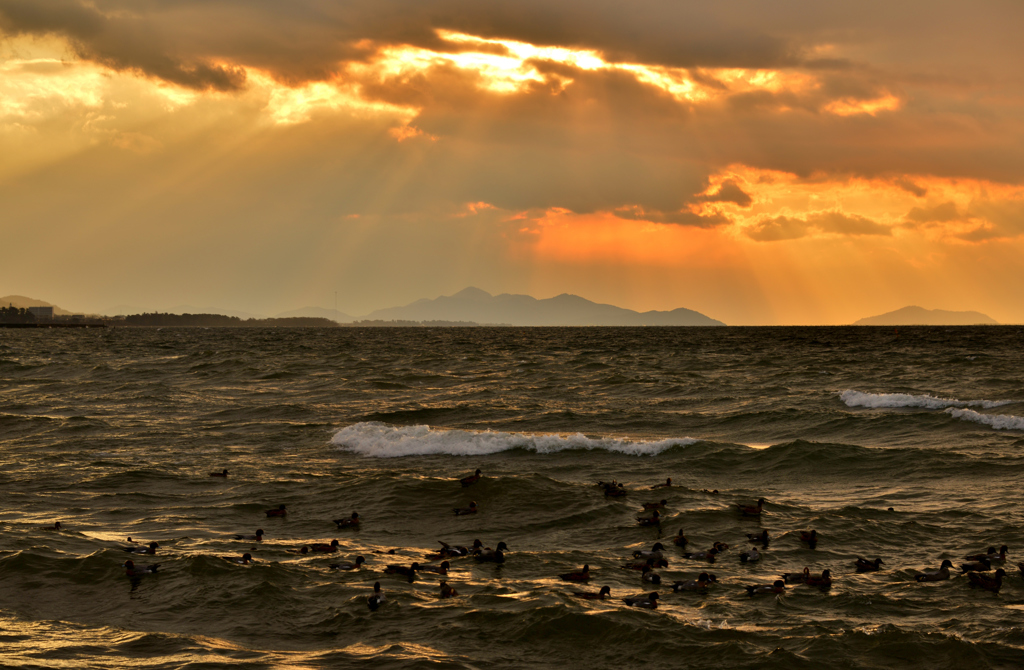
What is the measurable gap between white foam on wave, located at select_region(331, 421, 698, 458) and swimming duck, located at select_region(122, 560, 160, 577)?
47.4 feet

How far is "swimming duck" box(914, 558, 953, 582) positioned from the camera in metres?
15.9

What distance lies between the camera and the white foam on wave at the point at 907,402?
131 feet

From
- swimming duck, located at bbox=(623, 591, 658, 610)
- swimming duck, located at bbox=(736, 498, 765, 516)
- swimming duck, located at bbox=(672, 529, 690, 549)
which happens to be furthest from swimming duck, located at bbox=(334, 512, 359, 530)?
swimming duck, located at bbox=(736, 498, 765, 516)

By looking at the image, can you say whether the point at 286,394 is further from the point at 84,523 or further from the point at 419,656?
the point at 419,656

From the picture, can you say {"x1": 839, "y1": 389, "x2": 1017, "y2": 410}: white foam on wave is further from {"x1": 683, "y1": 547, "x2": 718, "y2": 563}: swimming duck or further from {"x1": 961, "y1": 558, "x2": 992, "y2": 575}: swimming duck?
{"x1": 683, "y1": 547, "x2": 718, "y2": 563}: swimming duck

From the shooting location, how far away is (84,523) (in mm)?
20031

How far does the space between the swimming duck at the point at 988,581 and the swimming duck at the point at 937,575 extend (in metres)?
0.51

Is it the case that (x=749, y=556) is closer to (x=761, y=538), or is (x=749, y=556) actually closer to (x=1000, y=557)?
(x=761, y=538)

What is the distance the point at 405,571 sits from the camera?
1619cm

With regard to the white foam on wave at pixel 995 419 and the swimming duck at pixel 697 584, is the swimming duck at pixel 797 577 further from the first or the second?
the white foam on wave at pixel 995 419

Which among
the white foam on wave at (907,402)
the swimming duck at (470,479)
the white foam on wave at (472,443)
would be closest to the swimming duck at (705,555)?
the swimming duck at (470,479)

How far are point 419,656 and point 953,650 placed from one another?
8904 millimetres

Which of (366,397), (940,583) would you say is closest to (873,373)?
(366,397)

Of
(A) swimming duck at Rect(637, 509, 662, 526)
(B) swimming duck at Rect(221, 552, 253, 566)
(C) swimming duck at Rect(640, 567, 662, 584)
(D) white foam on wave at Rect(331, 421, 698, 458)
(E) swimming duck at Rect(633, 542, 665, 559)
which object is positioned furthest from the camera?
(D) white foam on wave at Rect(331, 421, 698, 458)
